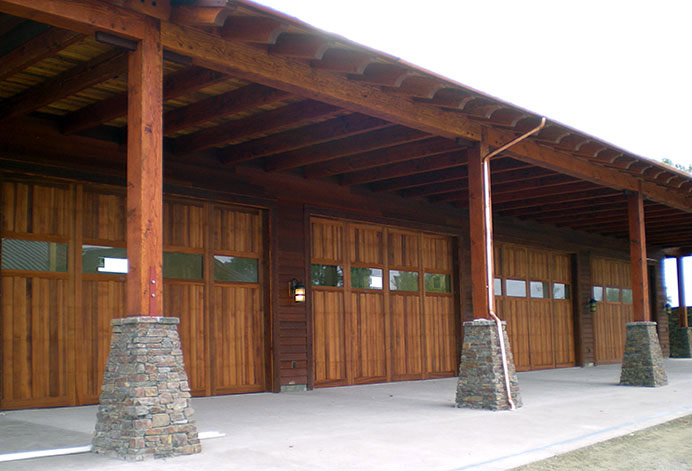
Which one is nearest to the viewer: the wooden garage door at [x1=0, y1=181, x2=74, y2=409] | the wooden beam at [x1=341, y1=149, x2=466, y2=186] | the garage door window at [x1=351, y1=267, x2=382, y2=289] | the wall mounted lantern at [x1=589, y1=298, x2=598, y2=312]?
the wooden garage door at [x1=0, y1=181, x2=74, y2=409]

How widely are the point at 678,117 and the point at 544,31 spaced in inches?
800

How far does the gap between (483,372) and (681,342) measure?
17.5 metres

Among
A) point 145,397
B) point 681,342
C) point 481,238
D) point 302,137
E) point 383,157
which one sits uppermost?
point 302,137

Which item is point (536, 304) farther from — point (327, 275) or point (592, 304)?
point (327, 275)

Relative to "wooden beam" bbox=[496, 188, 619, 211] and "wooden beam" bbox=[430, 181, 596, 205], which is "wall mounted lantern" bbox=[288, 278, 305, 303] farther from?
"wooden beam" bbox=[496, 188, 619, 211]

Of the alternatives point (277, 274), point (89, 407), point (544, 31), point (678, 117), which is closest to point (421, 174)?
point (277, 274)

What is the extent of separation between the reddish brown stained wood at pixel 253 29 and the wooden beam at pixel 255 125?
8.24 ft

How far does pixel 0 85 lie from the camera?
8.82 metres

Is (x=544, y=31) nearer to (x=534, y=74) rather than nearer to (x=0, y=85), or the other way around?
(x=534, y=74)

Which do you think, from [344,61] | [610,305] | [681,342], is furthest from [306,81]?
[681,342]

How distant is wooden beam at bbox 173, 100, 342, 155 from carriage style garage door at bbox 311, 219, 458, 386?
3.12 m

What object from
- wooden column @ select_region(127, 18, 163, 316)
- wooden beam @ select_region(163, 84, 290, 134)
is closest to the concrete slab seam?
wooden column @ select_region(127, 18, 163, 316)

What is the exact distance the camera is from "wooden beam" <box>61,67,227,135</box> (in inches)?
327

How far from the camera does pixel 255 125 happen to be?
10.4m
